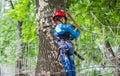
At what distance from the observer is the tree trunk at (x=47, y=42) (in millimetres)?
5145

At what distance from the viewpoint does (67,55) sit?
467 cm

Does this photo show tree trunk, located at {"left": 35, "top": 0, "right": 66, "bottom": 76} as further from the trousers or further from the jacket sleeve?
the jacket sleeve

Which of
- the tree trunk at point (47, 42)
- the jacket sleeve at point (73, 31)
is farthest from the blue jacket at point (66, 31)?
the tree trunk at point (47, 42)

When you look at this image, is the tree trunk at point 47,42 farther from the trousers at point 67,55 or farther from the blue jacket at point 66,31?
the blue jacket at point 66,31

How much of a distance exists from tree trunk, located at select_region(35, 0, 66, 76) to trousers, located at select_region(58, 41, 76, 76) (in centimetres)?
43

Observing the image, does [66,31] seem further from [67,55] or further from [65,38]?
[67,55]

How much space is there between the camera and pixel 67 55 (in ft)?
15.3

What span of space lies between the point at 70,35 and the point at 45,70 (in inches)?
33.7

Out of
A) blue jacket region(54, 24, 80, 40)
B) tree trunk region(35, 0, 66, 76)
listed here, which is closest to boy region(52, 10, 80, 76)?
blue jacket region(54, 24, 80, 40)

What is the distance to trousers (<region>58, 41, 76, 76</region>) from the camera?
4594 mm

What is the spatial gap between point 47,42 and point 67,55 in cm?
64

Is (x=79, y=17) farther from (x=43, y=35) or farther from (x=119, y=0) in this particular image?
(x=43, y=35)

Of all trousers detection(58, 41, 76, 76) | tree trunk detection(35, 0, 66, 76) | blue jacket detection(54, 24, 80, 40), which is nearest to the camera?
blue jacket detection(54, 24, 80, 40)

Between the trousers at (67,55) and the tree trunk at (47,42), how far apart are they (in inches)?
17.0
